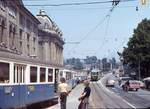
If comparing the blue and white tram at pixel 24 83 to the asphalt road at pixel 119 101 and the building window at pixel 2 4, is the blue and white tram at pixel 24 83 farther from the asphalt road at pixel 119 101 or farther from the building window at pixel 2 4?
the building window at pixel 2 4

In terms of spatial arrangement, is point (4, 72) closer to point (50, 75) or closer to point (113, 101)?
point (50, 75)

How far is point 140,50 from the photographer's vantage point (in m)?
109

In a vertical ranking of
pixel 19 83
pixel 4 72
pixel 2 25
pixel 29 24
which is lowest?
pixel 19 83

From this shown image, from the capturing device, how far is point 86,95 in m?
23.0

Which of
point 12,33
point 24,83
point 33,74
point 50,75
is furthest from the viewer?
point 12,33

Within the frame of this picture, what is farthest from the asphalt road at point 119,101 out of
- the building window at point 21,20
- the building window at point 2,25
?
the building window at point 21,20

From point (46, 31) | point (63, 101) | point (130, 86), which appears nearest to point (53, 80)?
point (63, 101)

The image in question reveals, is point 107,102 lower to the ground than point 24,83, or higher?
lower

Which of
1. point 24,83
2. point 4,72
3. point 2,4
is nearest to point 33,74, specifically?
point 24,83

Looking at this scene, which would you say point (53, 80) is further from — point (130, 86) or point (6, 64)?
point (130, 86)

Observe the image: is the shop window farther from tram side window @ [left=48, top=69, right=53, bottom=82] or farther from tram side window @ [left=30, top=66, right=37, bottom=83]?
tram side window @ [left=48, top=69, right=53, bottom=82]

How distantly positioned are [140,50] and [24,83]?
8600cm

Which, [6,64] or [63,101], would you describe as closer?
[6,64]

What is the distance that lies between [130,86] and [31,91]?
4851 centimetres
